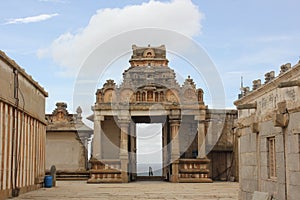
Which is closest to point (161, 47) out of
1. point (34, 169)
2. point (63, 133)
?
point (63, 133)

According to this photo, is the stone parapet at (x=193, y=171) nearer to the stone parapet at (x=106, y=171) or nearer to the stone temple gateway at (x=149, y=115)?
the stone temple gateway at (x=149, y=115)

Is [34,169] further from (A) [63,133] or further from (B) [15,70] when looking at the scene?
(A) [63,133]

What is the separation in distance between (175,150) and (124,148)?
3.30 meters

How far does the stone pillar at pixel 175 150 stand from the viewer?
Result: 32.2 meters

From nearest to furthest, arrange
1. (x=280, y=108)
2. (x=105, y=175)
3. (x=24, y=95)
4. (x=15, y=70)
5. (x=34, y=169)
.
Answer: (x=280, y=108) → (x=15, y=70) → (x=24, y=95) → (x=34, y=169) → (x=105, y=175)

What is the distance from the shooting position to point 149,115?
1292 inches

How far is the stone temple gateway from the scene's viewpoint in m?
32.3

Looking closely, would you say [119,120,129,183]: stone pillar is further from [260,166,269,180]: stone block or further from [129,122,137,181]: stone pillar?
[260,166,269,180]: stone block

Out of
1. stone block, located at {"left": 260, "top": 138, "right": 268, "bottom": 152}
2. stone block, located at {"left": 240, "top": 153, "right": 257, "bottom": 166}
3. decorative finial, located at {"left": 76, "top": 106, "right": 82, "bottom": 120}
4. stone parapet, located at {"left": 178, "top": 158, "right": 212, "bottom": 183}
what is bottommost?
stone parapet, located at {"left": 178, "top": 158, "right": 212, "bottom": 183}

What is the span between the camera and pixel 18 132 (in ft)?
71.6

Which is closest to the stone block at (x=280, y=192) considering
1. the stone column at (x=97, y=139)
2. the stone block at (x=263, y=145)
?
the stone block at (x=263, y=145)

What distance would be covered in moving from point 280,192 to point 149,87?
70.0 feet

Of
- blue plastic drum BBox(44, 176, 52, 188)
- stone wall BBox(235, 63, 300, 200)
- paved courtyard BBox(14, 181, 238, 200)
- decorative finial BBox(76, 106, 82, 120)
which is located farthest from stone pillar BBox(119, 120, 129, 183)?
stone wall BBox(235, 63, 300, 200)

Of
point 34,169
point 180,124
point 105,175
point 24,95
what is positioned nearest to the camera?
point 24,95
